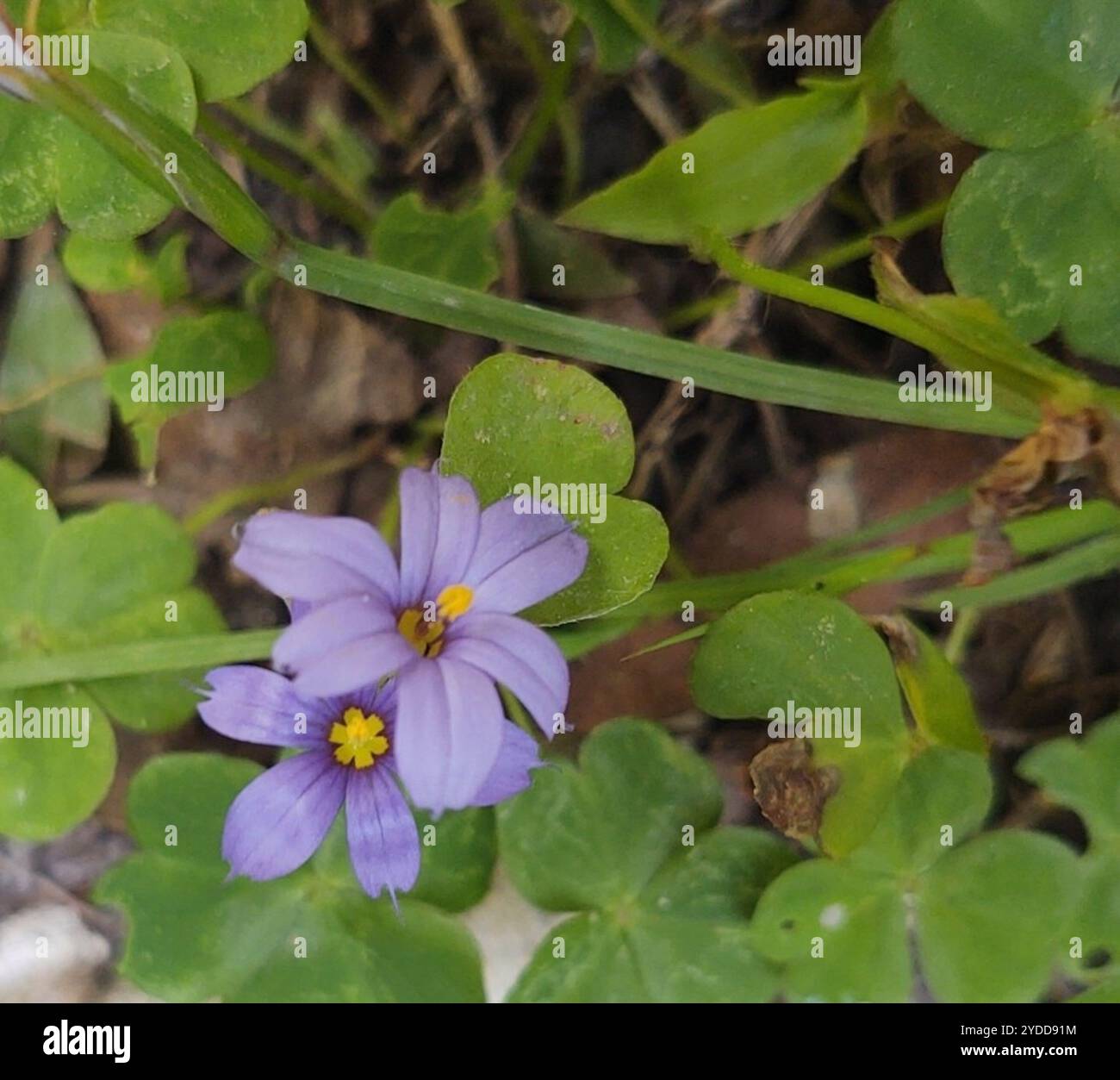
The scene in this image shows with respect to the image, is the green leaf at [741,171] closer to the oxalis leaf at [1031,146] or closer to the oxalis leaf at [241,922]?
the oxalis leaf at [1031,146]

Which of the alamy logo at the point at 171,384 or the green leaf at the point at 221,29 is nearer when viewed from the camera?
the green leaf at the point at 221,29

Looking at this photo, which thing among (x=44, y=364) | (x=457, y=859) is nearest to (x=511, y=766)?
(x=457, y=859)

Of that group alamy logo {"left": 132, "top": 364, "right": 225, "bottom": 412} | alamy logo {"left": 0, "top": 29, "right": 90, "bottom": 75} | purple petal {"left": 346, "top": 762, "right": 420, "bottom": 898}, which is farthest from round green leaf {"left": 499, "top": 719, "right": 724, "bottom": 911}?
alamy logo {"left": 0, "top": 29, "right": 90, "bottom": 75}

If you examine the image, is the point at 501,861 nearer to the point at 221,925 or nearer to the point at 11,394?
the point at 221,925

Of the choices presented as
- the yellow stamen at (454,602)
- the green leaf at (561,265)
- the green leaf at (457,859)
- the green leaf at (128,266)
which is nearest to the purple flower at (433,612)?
the yellow stamen at (454,602)
